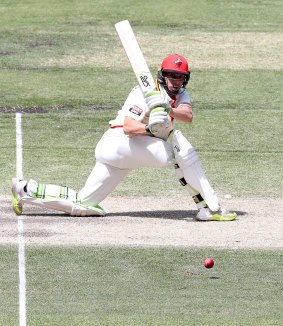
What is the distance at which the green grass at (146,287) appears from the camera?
11500 millimetres

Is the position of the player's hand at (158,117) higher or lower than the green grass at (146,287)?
higher

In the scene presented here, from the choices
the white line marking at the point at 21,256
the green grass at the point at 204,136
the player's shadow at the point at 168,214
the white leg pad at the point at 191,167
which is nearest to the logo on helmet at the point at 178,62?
the white leg pad at the point at 191,167

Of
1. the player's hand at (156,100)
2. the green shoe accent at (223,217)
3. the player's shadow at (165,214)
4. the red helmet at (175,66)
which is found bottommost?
the player's shadow at (165,214)

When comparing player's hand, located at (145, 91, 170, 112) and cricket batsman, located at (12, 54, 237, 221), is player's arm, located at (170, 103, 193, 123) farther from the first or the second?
Result: player's hand, located at (145, 91, 170, 112)

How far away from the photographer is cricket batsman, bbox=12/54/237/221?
14.3 m

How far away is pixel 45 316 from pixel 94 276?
1251 millimetres

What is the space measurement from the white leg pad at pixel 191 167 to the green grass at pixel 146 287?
1.12 meters

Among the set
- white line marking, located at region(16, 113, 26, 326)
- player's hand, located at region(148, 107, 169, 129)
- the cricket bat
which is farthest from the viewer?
the cricket bat

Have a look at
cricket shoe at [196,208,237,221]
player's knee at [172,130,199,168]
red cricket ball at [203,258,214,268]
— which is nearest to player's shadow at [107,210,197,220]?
cricket shoe at [196,208,237,221]

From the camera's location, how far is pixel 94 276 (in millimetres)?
12617

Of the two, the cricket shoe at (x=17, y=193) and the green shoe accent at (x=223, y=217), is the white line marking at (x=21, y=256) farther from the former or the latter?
the green shoe accent at (x=223, y=217)

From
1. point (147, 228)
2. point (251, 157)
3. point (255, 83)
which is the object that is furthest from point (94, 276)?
point (255, 83)

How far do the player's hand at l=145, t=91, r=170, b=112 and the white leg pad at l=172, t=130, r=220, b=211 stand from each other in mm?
444

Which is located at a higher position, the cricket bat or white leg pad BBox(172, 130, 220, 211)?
the cricket bat
